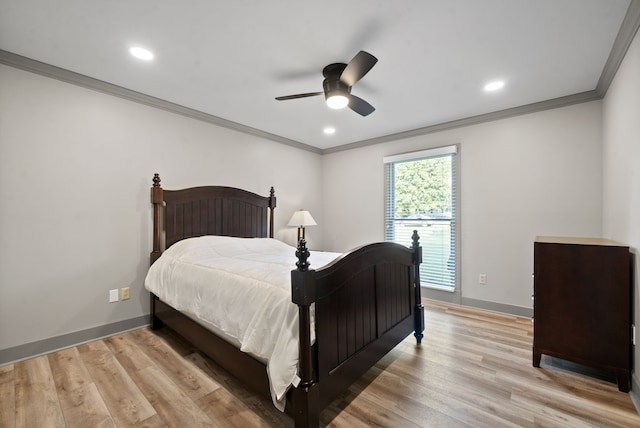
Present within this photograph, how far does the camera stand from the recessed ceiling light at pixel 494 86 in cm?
266

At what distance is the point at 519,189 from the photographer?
325 cm

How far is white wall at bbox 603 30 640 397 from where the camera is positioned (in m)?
1.83

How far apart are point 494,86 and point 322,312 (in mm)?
2721

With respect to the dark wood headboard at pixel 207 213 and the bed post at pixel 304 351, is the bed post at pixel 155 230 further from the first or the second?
the bed post at pixel 304 351

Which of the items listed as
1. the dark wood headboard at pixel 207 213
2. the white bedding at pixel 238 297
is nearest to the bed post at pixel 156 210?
the dark wood headboard at pixel 207 213

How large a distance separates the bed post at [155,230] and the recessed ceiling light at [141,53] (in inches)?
44.6

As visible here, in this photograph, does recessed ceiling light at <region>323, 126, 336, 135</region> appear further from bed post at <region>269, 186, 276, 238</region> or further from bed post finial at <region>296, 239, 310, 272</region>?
bed post finial at <region>296, 239, 310, 272</region>

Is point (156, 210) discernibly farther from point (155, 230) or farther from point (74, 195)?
point (74, 195)

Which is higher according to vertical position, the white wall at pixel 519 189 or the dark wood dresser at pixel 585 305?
the white wall at pixel 519 189

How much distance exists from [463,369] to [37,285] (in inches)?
138

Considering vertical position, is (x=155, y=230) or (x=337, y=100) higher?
(x=337, y=100)

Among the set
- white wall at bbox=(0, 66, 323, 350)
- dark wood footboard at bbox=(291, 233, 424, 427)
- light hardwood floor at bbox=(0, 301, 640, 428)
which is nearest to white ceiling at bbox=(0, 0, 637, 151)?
white wall at bbox=(0, 66, 323, 350)

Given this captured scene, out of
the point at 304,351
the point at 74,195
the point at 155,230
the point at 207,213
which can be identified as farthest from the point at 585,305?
the point at 74,195

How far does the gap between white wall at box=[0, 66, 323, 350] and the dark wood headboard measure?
0.14m
